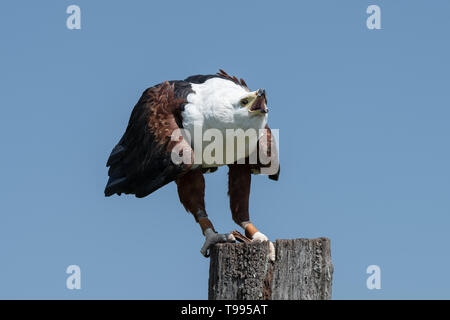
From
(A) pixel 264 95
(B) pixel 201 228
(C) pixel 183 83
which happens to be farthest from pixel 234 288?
(C) pixel 183 83

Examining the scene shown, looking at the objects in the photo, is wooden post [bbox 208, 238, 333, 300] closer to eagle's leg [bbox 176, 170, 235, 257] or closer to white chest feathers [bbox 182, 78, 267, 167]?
eagle's leg [bbox 176, 170, 235, 257]

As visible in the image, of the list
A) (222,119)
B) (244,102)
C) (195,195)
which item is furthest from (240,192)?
(244,102)

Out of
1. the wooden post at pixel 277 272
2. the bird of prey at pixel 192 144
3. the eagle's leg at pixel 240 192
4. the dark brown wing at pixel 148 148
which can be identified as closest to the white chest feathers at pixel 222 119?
the bird of prey at pixel 192 144

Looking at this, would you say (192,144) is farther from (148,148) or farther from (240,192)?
(240,192)

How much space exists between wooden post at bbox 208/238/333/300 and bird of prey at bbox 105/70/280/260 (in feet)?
2.34

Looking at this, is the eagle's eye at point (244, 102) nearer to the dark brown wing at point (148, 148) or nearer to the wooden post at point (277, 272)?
the dark brown wing at point (148, 148)

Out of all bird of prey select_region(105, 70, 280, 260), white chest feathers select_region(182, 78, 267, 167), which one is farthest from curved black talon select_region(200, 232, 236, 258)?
white chest feathers select_region(182, 78, 267, 167)

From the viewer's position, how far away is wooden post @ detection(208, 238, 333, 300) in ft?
21.8

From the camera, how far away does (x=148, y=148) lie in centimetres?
823

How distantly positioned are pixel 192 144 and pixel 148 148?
1.79ft

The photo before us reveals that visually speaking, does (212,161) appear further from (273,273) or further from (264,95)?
(273,273)

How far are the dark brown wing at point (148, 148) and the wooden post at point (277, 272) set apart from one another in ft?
4.40

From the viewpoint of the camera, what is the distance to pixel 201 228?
7.98 metres
